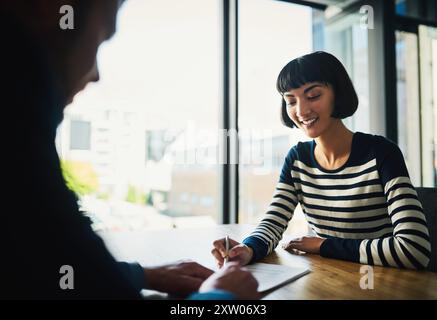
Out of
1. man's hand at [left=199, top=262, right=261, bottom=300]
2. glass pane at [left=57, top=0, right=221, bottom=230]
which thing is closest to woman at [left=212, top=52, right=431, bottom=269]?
man's hand at [left=199, top=262, right=261, bottom=300]

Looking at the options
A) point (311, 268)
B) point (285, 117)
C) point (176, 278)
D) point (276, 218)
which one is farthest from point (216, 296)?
point (285, 117)

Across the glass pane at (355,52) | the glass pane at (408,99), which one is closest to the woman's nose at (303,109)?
the glass pane at (355,52)

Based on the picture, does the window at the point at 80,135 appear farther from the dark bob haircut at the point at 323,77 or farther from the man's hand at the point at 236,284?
the man's hand at the point at 236,284

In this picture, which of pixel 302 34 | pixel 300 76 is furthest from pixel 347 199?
pixel 302 34

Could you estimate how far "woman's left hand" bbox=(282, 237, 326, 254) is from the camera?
3.45ft

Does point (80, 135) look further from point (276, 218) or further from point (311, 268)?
point (311, 268)

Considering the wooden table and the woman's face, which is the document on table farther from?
the woman's face

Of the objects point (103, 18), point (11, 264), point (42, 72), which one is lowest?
point (11, 264)

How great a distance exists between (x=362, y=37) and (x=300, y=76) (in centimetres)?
201

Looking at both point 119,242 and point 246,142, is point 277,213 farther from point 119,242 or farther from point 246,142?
point 246,142

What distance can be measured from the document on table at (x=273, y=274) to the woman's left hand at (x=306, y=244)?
0.18 m

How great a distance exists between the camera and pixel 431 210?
1.18 metres

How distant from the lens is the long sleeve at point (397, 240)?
0.90m

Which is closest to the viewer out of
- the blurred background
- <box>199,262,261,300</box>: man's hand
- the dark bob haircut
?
<box>199,262,261,300</box>: man's hand
